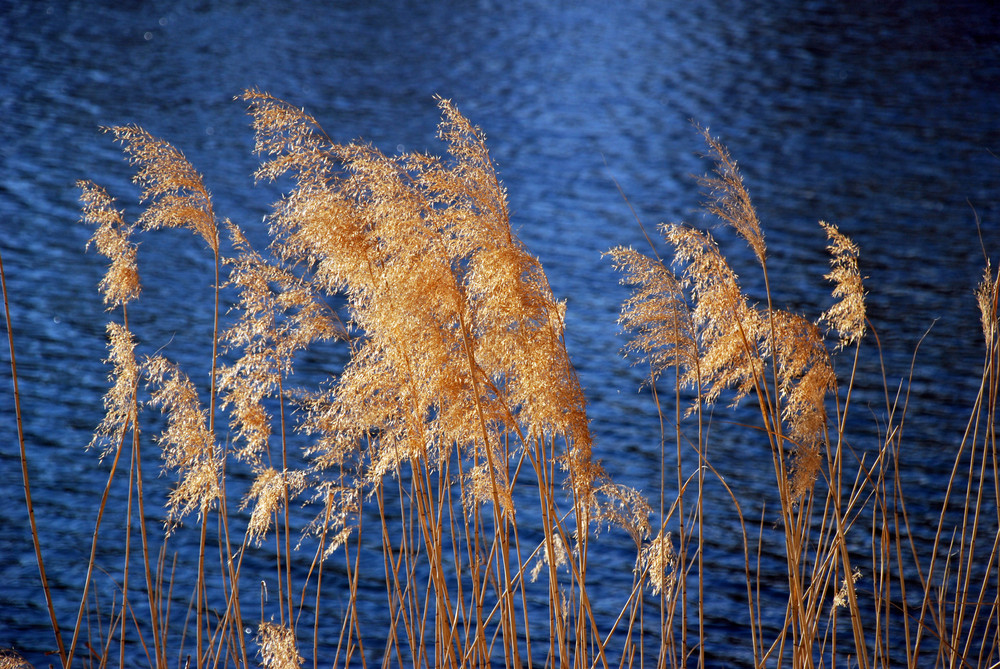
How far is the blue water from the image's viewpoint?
5.73 m

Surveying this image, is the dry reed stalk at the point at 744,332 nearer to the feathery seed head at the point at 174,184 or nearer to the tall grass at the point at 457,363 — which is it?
the tall grass at the point at 457,363

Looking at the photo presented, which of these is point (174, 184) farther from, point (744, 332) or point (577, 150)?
point (577, 150)

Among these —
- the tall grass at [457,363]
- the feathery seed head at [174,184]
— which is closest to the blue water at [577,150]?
the tall grass at [457,363]

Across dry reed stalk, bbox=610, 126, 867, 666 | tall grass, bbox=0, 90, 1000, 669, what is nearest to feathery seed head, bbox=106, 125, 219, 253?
tall grass, bbox=0, 90, 1000, 669

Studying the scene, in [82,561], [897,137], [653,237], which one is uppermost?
[897,137]

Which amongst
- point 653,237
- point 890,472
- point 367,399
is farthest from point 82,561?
point 653,237

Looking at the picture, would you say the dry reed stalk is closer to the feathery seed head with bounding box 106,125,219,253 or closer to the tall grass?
the tall grass

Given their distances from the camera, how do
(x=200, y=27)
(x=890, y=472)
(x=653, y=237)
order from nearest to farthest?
1. (x=890, y=472)
2. (x=653, y=237)
3. (x=200, y=27)

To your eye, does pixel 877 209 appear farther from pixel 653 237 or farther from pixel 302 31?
pixel 302 31

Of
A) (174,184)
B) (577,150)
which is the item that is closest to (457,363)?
(174,184)

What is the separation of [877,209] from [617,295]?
12.2ft

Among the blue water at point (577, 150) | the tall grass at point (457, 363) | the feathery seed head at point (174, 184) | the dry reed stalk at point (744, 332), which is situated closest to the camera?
the tall grass at point (457, 363)

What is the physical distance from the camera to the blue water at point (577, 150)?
5.73m

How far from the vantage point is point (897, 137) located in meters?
12.0
